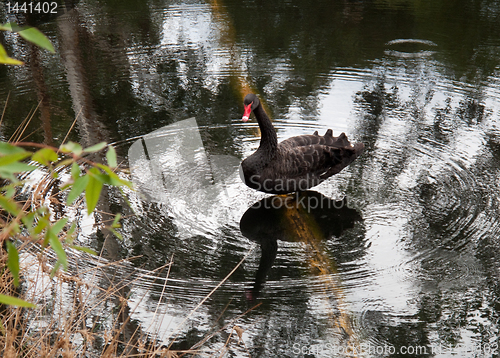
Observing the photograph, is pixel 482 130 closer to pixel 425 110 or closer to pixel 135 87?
pixel 425 110

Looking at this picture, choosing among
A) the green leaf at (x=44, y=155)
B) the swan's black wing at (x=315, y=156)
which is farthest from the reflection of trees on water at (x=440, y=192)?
the green leaf at (x=44, y=155)

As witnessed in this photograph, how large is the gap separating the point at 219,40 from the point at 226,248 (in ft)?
14.1

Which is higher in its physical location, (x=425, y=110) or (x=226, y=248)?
(x=425, y=110)

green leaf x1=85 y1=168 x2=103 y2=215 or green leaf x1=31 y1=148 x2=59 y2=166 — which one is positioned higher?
green leaf x1=31 y1=148 x2=59 y2=166

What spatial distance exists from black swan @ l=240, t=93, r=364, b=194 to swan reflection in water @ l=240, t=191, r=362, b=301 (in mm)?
130

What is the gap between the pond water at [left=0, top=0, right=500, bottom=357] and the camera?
101 inches

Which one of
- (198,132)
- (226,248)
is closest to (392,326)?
(226,248)

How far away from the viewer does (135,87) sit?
5.37 m

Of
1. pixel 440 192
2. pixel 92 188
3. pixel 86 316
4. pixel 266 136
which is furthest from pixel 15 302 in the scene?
pixel 440 192

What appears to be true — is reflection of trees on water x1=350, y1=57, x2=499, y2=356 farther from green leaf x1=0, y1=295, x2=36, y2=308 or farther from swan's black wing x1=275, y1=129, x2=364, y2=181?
green leaf x1=0, y1=295, x2=36, y2=308

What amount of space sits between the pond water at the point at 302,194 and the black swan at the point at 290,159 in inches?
6.7

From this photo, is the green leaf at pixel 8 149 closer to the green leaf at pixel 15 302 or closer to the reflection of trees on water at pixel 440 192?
the green leaf at pixel 15 302

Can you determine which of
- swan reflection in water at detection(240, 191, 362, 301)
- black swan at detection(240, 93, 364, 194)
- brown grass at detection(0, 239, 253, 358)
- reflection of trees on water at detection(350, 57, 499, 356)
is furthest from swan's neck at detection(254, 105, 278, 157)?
brown grass at detection(0, 239, 253, 358)

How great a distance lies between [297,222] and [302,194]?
0.41 meters
